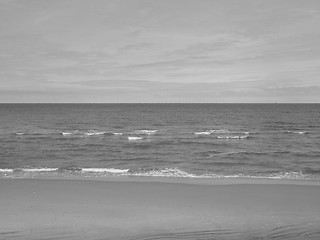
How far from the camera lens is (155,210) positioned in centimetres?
1145

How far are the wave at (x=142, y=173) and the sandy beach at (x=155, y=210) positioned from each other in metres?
2.50

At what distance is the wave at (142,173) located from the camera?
18.5 meters

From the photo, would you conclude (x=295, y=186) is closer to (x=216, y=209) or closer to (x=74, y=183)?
(x=216, y=209)

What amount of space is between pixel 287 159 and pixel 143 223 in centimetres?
1770

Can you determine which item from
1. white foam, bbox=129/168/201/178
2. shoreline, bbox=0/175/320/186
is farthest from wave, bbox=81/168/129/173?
shoreline, bbox=0/175/320/186

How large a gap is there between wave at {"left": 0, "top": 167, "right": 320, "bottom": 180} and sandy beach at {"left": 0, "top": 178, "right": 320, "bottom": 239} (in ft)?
8.21

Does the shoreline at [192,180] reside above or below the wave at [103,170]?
above

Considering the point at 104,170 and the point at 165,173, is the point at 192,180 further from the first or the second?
the point at 104,170

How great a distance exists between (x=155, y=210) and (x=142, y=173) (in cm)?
802

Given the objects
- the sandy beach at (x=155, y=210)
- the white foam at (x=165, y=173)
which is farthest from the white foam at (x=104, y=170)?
the sandy beach at (x=155, y=210)

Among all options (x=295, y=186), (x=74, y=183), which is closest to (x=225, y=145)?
(x=295, y=186)

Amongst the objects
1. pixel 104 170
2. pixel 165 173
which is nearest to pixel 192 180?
pixel 165 173

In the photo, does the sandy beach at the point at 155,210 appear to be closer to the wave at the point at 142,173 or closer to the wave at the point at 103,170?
the wave at the point at 142,173

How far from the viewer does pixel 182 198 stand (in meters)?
13.1
